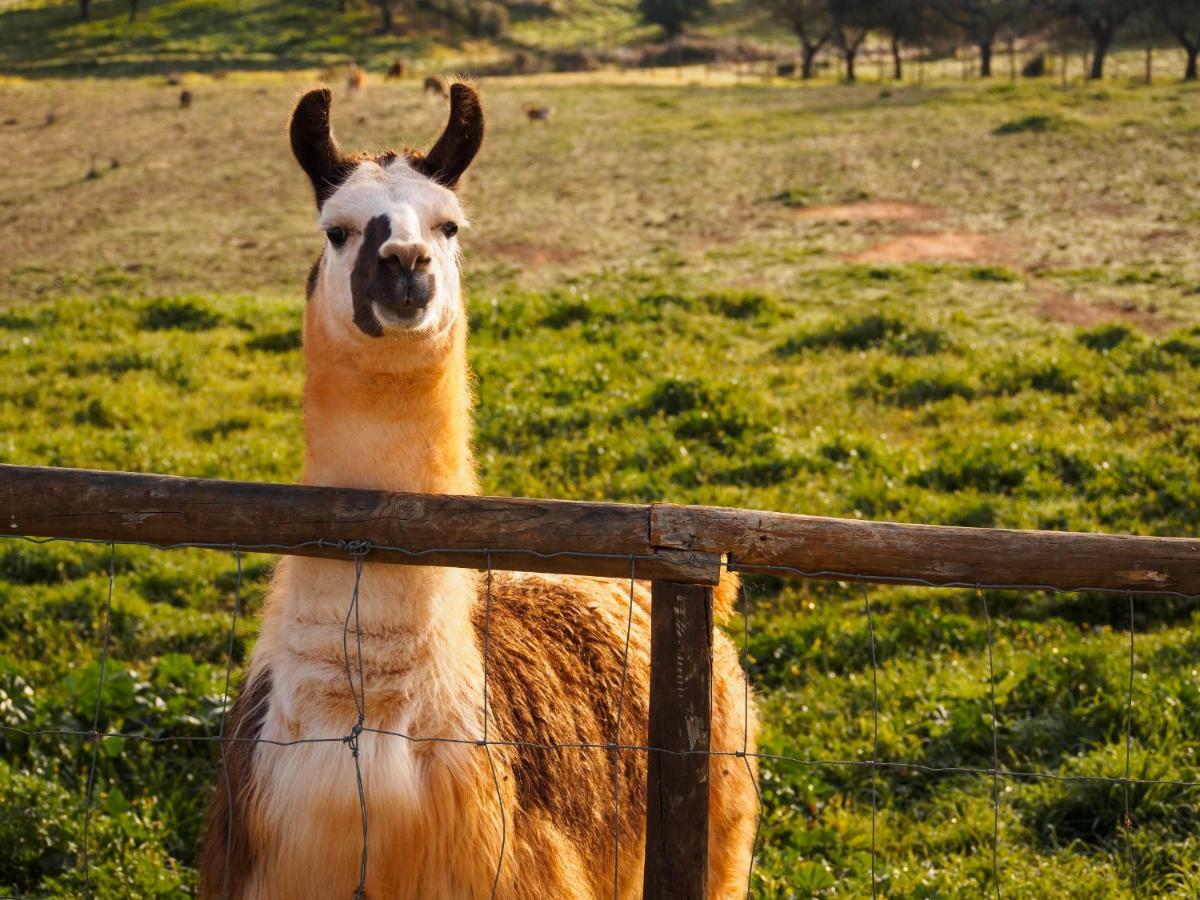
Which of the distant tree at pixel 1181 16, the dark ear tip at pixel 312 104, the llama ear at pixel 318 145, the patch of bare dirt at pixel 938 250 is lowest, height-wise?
the patch of bare dirt at pixel 938 250

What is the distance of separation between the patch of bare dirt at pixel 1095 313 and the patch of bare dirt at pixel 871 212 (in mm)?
5187

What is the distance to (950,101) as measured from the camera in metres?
30.3

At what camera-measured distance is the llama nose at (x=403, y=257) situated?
3.00 meters

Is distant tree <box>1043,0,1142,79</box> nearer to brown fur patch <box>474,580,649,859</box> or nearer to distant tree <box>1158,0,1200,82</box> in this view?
distant tree <box>1158,0,1200,82</box>

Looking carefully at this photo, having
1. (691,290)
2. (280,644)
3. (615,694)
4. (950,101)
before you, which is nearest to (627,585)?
(615,694)

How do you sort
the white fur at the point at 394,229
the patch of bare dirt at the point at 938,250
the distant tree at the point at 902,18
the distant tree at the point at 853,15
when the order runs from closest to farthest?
the white fur at the point at 394,229, the patch of bare dirt at the point at 938,250, the distant tree at the point at 902,18, the distant tree at the point at 853,15

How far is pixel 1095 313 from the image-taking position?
37.0ft

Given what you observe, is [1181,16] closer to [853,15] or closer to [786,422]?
[853,15]

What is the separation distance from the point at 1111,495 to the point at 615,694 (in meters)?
4.51

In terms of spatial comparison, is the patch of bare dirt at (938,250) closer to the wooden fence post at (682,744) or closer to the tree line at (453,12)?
the wooden fence post at (682,744)

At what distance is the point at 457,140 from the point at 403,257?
0.70 m

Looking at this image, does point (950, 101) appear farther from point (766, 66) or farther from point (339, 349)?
point (339, 349)

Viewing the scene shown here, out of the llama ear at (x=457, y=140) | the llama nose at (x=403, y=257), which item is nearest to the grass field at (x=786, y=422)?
the llama nose at (x=403, y=257)

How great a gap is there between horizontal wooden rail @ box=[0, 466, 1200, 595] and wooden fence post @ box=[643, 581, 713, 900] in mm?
89
